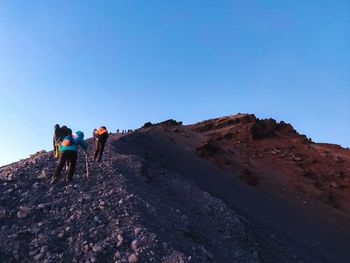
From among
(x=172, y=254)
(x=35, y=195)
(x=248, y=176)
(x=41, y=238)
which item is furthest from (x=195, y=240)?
(x=248, y=176)

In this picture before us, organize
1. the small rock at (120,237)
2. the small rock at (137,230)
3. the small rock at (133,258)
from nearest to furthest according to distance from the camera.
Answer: the small rock at (133,258) < the small rock at (120,237) < the small rock at (137,230)

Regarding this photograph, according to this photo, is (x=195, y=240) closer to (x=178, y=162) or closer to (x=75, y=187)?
(x=75, y=187)

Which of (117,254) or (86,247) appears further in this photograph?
(86,247)

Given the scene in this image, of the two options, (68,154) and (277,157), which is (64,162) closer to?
(68,154)

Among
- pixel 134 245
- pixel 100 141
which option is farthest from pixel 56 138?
pixel 134 245

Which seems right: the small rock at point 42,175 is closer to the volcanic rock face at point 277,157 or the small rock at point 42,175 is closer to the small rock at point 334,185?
the volcanic rock face at point 277,157

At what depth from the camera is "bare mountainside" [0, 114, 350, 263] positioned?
9.51 meters

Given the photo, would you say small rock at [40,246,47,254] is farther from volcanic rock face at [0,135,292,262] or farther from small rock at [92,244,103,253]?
small rock at [92,244,103,253]

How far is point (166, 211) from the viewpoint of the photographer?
11.7m

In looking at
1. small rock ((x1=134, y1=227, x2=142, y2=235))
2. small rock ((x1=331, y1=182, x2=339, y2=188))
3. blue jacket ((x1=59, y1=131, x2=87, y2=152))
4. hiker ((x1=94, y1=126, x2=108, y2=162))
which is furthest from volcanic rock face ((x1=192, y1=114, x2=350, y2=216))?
small rock ((x1=134, y1=227, x2=142, y2=235))

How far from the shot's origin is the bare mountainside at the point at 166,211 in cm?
951

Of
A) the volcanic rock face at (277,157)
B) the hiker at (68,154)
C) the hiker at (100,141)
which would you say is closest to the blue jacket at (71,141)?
the hiker at (68,154)

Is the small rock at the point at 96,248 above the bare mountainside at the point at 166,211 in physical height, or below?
below

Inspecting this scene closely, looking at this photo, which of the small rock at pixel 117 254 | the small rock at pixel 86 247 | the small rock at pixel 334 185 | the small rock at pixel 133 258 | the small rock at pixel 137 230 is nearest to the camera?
the small rock at pixel 133 258
